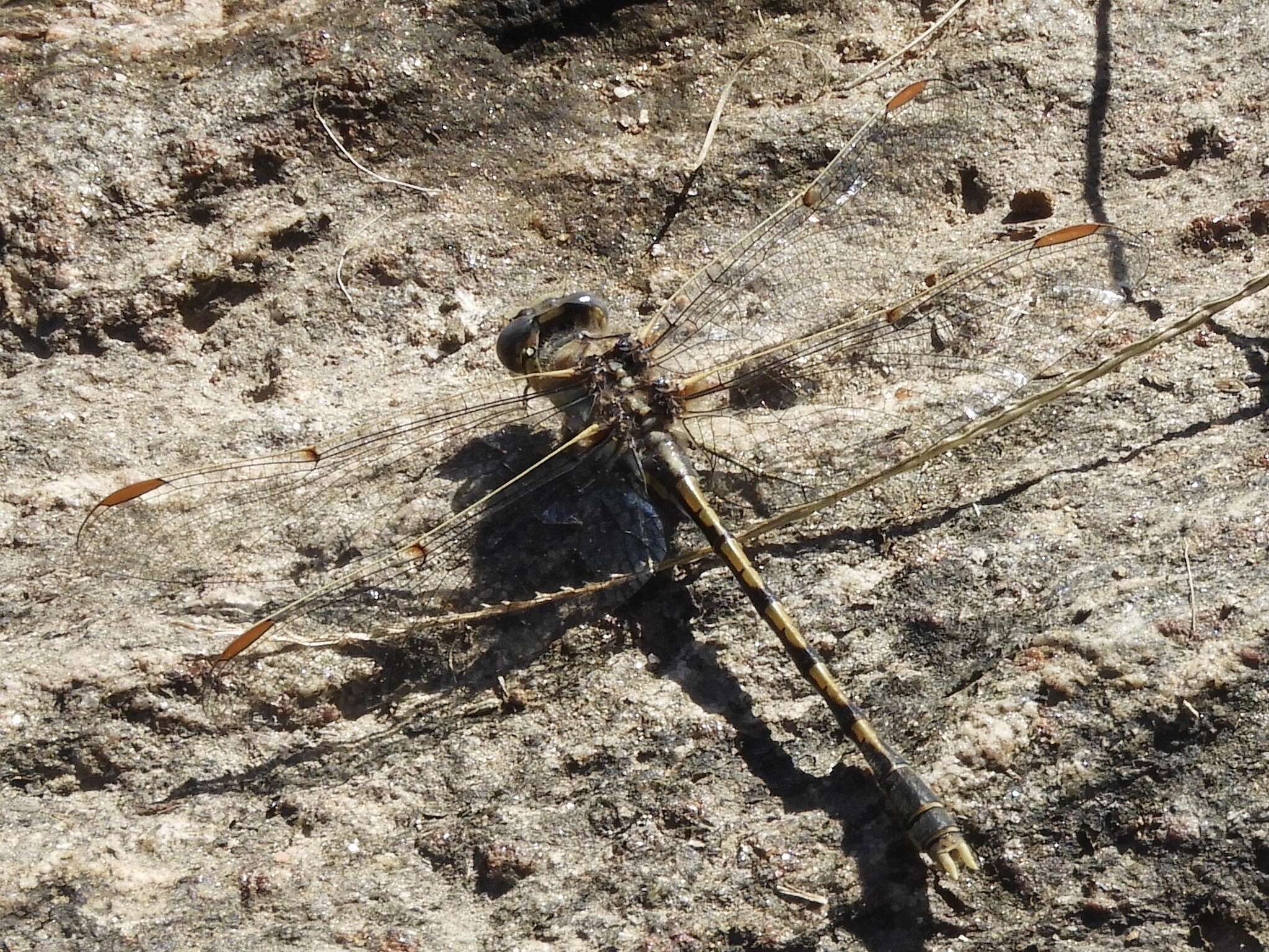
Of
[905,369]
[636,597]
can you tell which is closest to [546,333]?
[636,597]

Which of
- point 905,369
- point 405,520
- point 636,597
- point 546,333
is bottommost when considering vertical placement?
point 636,597

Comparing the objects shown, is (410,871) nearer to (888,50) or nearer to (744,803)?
(744,803)

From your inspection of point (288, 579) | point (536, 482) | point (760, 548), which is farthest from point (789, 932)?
point (288, 579)

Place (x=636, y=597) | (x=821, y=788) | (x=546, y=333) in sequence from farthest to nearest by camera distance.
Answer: (x=546, y=333) < (x=636, y=597) < (x=821, y=788)

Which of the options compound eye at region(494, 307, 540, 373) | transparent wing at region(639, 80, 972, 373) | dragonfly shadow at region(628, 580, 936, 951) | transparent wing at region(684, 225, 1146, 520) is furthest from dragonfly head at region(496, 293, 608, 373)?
dragonfly shadow at region(628, 580, 936, 951)

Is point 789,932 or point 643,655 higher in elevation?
point 643,655

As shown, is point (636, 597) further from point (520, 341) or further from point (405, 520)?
point (520, 341)
